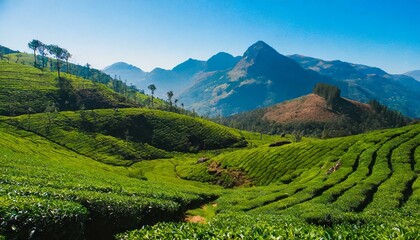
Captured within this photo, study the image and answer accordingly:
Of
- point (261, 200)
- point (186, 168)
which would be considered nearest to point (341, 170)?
point (261, 200)

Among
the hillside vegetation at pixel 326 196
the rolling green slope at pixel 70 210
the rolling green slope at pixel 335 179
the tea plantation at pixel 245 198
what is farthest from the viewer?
the rolling green slope at pixel 335 179

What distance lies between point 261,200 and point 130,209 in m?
30.5

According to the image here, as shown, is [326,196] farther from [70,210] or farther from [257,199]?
[70,210]

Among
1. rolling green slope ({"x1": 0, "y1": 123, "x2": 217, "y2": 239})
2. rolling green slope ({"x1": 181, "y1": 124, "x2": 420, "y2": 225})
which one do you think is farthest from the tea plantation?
rolling green slope ({"x1": 181, "y1": 124, "x2": 420, "y2": 225})

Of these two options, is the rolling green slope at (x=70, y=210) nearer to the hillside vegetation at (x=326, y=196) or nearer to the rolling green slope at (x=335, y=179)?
the hillside vegetation at (x=326, y=196)

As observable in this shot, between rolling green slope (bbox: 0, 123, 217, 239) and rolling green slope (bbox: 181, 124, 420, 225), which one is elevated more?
rolling green slope (bbox: 0, 123, 217, 239)

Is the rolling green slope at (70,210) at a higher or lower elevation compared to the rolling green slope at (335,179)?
higher

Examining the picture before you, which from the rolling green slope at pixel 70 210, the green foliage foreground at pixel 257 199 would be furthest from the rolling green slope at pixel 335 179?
the rolling green slope at pixel 70 210

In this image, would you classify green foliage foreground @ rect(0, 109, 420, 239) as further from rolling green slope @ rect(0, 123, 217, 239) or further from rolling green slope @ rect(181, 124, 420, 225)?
rolling green slope @ rect(181, 124, 420, 225)

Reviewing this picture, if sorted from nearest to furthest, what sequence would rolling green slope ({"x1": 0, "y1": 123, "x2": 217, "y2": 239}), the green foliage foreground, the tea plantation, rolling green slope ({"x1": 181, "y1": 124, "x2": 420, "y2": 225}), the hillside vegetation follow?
the hillside vegetation, the green foliage foreground, the tea plantation, rolling green slope ({"x1": 0, "y1": 123, "x2": 217, "y2": 239}), rolling green slope ({"x1": 181, "y1": 124, "x2": 420, "y2": 225})

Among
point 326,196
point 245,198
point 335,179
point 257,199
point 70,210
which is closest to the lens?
point 70,210

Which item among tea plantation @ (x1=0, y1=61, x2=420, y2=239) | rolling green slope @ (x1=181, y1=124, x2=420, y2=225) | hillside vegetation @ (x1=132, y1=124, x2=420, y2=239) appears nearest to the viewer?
hillside vegetation @ (x1=132, y1=124, x2=420, y2=239)

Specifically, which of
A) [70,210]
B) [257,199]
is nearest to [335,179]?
[257,199]

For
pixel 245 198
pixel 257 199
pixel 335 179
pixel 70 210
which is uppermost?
pixel 70 210
